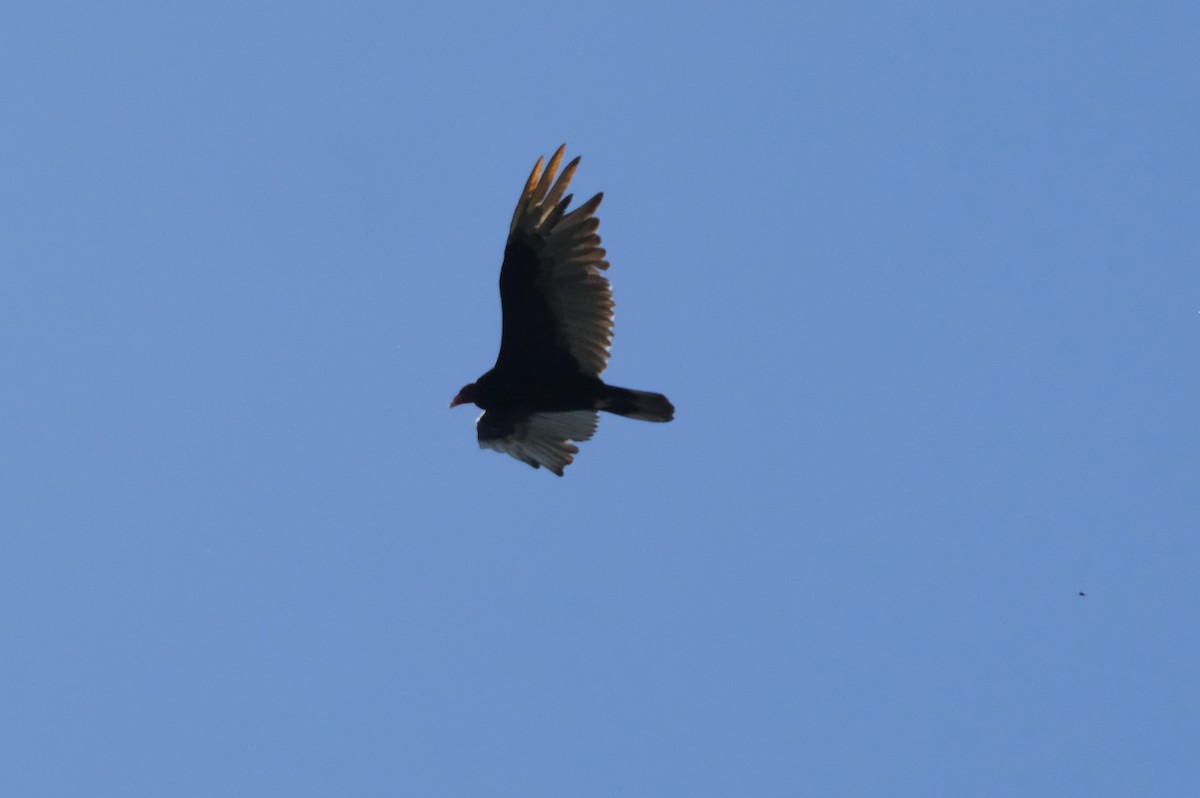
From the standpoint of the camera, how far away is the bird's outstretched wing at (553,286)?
13500 mm

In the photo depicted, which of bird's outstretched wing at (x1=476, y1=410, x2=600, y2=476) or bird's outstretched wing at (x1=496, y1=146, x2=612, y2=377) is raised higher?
bird's outstretched wing at (x1=496, y1=146, x2=612, y2=377)

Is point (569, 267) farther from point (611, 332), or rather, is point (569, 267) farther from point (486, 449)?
point (486, 449)

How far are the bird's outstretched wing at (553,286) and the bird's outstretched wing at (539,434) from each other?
53cm

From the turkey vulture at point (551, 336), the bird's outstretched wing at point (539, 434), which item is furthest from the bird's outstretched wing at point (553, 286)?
the bird's outstretched wing at point (539, 434)

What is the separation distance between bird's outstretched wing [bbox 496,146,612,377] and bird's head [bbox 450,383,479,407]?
337 mm

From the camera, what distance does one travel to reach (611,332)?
1389 cm

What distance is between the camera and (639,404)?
13.8 meters

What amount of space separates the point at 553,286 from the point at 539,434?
4.97ft

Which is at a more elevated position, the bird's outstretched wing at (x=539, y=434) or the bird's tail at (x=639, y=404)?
the bird's tail at (x=639, y=404)

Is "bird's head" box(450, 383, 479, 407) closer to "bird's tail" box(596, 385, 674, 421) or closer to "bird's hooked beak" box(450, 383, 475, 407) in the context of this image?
"bird's hooked beak" box(450, 383, 475, 407)

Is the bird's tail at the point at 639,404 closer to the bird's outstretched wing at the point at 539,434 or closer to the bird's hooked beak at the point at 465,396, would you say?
the bird's outstretched wing at the point at 539,434

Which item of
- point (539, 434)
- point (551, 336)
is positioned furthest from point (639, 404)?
point (539, 434)

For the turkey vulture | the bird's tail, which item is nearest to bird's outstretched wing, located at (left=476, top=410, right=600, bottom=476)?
the turkey vulture

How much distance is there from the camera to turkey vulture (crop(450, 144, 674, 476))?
13.5m
